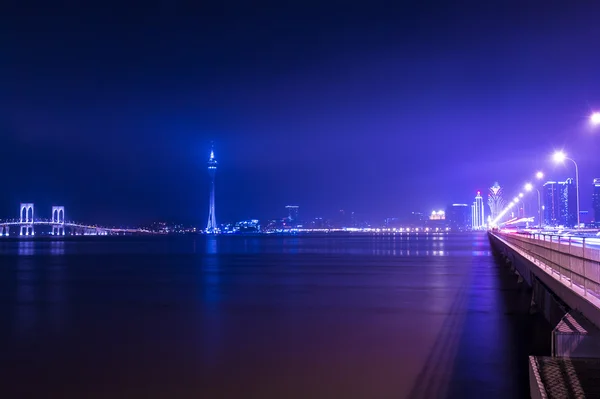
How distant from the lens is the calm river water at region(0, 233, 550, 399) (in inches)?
517

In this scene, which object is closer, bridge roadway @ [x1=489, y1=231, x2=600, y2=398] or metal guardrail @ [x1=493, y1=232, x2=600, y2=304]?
bridge roadway @ [x1=489, y1=231, x2=600, y2=398]

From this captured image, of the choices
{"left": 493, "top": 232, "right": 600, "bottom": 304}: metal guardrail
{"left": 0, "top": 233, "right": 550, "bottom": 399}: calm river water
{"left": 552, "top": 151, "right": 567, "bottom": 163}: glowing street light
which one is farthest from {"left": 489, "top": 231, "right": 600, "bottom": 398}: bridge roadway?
{"left": 552, "top": 151, "right": 567, "bottom": 163}: glowing street light

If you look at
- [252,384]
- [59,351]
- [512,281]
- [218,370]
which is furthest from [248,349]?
[512,281]

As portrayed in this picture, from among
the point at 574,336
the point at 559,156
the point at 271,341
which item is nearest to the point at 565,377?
the point at 574,336

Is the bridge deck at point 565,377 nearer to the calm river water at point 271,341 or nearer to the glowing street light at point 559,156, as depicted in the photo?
the calm river water at point 271,341

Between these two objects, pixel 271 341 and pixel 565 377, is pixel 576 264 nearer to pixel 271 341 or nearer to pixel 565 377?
pixel 565 377

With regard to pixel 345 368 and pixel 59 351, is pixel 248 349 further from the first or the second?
pixel 59 351

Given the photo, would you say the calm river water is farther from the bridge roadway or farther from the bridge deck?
the bridge deck

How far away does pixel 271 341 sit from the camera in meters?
18.0

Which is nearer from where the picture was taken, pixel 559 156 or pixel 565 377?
pixel 565 377

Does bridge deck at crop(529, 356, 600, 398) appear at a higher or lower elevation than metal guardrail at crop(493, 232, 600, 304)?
lower

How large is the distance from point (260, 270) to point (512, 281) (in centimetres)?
1865

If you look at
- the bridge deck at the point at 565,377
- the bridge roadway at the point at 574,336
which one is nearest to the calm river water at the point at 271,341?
the bridge roadway at the point at 574,336

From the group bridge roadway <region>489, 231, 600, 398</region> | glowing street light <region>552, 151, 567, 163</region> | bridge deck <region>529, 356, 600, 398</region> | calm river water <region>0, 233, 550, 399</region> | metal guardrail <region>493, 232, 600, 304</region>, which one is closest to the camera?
bridge deck <region>529, 356, 600, 398</region>
